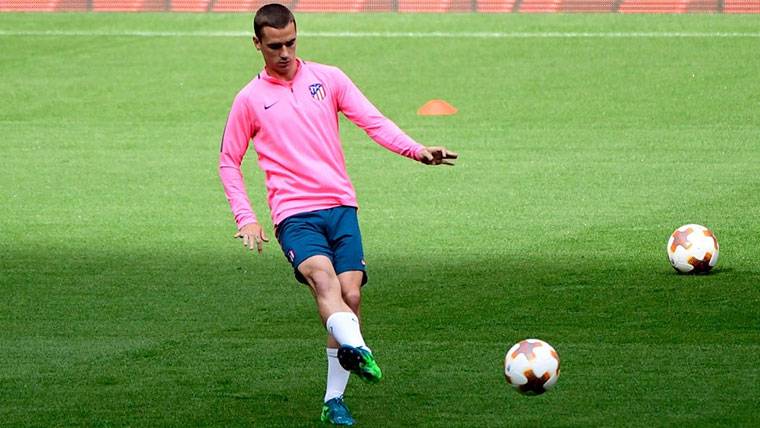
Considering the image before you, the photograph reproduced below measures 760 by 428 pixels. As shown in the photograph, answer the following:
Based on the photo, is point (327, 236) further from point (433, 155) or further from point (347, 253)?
point (433, 155)

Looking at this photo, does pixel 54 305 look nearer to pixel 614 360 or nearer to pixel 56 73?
pixel 614 360

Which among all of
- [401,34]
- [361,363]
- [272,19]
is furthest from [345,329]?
[401,34]

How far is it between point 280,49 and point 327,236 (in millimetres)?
968

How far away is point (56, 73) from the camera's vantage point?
27.5m

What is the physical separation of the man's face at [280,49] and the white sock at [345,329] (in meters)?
1.31

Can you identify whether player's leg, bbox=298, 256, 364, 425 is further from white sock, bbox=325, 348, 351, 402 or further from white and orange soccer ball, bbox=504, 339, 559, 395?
white and orange soccer ball, bbox=504, 339, 559, 395

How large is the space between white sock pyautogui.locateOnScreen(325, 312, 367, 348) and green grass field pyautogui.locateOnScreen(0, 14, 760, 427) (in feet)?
2.47

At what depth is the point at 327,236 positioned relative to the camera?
8016 millimetres

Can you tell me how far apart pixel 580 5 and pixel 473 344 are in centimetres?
2197

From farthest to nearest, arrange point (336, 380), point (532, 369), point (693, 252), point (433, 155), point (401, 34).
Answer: point (401, 34)
point (693, 252)
point (532, 369)
point (336, 380)
point (433, 155)

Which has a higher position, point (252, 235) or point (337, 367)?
point (252, 235)

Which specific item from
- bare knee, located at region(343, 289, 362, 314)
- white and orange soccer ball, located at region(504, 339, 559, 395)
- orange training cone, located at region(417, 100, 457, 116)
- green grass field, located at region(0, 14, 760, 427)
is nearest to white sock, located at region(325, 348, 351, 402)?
green grass field, located at region(0, 14, 760, 427)

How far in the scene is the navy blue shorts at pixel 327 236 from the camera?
25.8 ft

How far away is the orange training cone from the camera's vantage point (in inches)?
891
